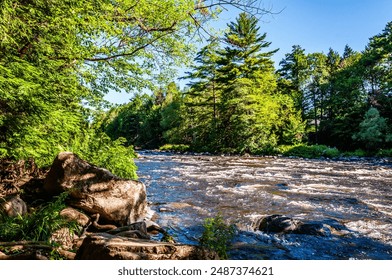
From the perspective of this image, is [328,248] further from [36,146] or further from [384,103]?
[384,103]

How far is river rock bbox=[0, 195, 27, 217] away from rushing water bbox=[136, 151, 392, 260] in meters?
2.72

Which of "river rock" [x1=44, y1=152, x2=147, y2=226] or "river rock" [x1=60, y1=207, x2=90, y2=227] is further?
"river rock" [x1=44, y1=152, x2=147, y2=226]

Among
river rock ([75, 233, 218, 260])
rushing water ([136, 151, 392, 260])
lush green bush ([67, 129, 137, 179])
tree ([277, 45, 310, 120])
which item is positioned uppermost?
tree ([277, 45, 310, 120])

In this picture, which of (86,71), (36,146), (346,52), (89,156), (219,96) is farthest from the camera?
(346,52)

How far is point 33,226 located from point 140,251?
1.94 meters

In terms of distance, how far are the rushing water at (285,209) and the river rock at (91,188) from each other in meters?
1.17

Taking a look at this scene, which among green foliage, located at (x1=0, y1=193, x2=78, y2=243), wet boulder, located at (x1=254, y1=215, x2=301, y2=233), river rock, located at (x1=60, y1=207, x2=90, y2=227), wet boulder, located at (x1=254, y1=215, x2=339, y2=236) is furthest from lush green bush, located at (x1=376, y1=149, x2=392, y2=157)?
green foliage, located at (x1=0, y1=193, x2=78, y2=243)

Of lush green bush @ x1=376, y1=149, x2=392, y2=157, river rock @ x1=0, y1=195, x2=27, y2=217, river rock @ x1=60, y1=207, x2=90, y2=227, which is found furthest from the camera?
lush green bush @ x1=376, y1=149, x2=392, y2=157

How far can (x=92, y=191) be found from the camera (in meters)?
5.04

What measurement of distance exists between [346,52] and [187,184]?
61.4 meters

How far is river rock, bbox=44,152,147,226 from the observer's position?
4.98m

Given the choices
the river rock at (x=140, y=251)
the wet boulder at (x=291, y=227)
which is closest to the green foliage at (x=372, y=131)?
the wet boulder at (x=291, y=227)

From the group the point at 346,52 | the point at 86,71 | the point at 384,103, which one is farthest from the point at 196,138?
the point at 346,52

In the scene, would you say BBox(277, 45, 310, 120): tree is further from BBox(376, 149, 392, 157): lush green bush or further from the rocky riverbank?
the rocky riverbank
